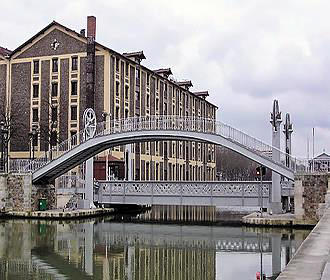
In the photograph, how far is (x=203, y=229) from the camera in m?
27.4

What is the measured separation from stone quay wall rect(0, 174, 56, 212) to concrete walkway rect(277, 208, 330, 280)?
74.6 feet

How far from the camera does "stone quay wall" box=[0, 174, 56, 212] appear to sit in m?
32.3

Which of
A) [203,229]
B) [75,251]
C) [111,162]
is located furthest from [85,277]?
[111,162]

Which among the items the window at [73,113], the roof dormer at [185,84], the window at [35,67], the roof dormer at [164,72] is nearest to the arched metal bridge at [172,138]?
the window at [73,113]

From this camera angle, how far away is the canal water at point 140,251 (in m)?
15.2

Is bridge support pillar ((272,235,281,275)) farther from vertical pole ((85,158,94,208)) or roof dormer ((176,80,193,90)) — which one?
roof dormer ((176,80,193,90))

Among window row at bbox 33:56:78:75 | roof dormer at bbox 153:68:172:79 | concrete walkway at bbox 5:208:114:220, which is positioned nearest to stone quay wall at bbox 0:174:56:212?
concrete walkway at bbox 5:208:114:220

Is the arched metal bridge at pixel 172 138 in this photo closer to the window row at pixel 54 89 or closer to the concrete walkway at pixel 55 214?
the concrete walkway at pixel 55 214

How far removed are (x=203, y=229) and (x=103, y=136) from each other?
26.1ft

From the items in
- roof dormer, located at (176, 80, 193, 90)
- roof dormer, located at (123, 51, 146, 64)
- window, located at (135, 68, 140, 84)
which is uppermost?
roof dormer, located at (123, 51, 146, 64)

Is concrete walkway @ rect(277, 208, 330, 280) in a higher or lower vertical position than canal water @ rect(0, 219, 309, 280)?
higher

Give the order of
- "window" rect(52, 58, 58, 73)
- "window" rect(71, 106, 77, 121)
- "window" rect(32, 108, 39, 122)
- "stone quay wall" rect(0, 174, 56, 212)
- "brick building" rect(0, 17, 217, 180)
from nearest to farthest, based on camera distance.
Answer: "stone quay wall" rect(0, 174, 56, 212), "brick building" rect(0, 17, 217, 180), "window" rect(71, 106, 77, 121), "window" rect(52, 58, 58, 73), "window" rect(32, 108, 39, 122)

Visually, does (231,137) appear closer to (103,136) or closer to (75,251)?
(103,136)

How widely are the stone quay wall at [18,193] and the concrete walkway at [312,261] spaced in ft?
74.6
